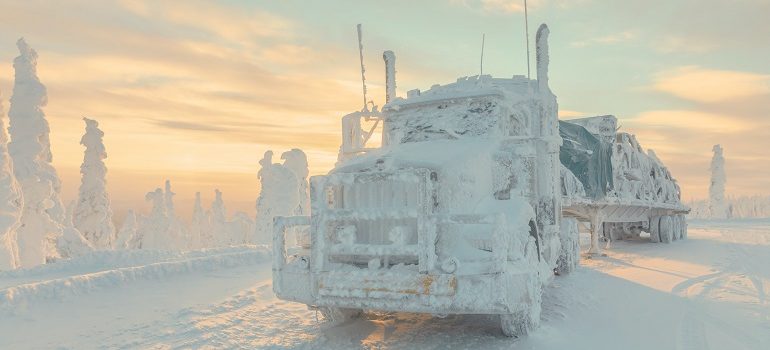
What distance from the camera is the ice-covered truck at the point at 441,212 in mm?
4949

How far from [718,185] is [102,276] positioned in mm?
63370

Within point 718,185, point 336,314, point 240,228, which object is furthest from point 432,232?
point 718,185

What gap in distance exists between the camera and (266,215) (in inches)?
1564

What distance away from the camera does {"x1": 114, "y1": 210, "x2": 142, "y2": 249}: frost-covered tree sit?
46.7m

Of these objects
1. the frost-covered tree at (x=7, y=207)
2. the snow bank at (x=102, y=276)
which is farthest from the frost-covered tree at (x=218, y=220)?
the snow bank at (x=102, y=276)

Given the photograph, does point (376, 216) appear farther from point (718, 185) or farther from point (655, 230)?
point (718, 185)

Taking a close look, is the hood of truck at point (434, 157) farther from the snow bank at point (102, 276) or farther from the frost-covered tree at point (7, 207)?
the frost-covered tree at point (7, 207)

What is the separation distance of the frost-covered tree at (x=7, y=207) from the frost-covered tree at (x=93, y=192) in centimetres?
1073

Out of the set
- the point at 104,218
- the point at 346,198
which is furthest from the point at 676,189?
the point at 104,218

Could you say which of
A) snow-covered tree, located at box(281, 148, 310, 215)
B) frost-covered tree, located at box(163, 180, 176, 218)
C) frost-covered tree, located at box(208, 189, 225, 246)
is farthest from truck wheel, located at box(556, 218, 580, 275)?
frost-covered tree, located at box(208, 189, 225, 246)

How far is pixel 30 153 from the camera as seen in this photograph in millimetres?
26688

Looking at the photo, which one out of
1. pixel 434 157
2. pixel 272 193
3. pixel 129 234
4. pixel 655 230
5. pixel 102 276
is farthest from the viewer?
pixel 129 234

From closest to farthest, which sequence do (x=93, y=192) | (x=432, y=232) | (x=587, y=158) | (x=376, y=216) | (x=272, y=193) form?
(x=432, y=232) → (x=376, y=216) → (x=587, y=158) → (x=93, y=192) → (x=272, y=193)

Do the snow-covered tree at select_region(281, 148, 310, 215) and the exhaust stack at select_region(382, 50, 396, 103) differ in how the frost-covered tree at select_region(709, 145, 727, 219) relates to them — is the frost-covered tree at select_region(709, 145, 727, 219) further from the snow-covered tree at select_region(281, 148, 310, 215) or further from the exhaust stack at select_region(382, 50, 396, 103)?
the exhaust stack at select_region(382, 50, 396, 103)
